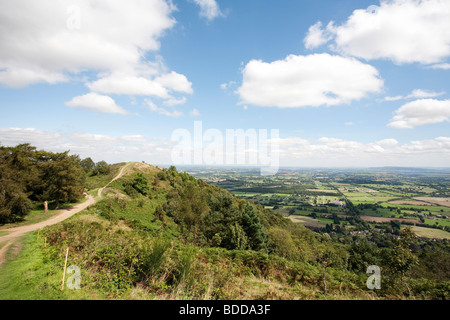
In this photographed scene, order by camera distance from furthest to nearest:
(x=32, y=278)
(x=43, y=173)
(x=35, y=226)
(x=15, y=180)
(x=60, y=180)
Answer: (x=43, y=173) → (x=60, y=180) → (x=15, y=180) → (x=35, y=226) → (x=32, y=278)

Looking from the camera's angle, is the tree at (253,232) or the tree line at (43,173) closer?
the tree line at (43,173)

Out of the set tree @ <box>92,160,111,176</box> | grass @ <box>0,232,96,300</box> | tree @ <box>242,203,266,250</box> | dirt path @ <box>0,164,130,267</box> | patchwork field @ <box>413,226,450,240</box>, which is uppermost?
tree @ <box>92,160,111,176</box>

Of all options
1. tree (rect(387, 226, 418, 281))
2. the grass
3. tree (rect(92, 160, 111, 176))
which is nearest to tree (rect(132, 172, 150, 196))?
tree (rect(92, 160, 111, 176))

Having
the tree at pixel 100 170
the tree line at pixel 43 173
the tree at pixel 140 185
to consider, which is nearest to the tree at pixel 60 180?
the tree line at pixel 43 173

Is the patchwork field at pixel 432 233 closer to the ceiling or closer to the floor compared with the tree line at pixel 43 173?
closer to the floor

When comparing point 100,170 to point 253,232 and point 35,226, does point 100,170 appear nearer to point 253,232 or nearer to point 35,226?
point 35,226

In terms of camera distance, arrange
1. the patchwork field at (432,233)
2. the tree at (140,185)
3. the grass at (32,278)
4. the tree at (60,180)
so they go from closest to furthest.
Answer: the grass at (32,278)
the tree at (60,180)
the tree at (140,185)
the patchwork field at (432,233)

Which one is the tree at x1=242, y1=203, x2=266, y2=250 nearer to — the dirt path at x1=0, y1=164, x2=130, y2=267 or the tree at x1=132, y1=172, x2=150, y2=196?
the dirt path at x1=0, y1=164, x2=130, y2=267

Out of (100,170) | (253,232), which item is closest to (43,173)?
(100,170)

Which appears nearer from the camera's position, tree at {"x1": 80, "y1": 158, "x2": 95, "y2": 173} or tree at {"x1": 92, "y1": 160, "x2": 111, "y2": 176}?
tree at {"x1": 92, "y1": 160, "x2": 111, "y2": 176}

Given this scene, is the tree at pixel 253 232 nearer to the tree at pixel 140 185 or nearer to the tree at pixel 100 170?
the tree at pixel 140 185

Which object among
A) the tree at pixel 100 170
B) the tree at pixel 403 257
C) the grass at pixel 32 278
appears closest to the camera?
the grass at pixel 32 278

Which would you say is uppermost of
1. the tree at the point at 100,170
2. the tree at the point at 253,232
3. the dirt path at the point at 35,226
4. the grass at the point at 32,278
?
the tree at the point at 100,170
